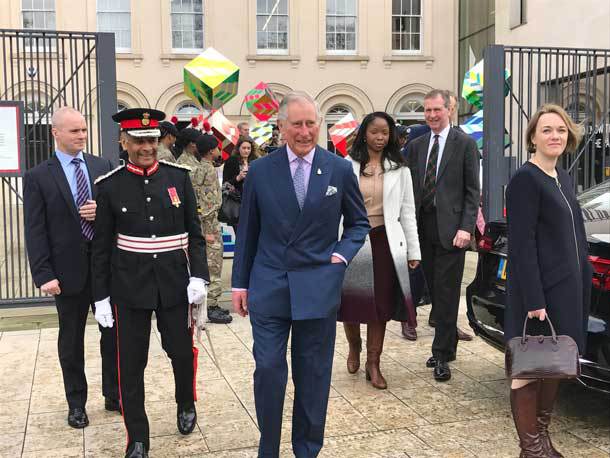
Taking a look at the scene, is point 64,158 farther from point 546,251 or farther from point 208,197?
point 546,251

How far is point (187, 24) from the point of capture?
2270cm

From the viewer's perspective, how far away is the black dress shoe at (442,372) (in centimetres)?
496

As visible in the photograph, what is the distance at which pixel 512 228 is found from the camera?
11.3 feet

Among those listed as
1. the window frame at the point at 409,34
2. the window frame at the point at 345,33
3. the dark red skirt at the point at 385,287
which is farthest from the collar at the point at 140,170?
the window frame at the point at 409,34

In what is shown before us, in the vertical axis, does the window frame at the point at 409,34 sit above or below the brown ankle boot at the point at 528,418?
above

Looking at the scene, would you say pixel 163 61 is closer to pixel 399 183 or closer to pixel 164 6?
pixel 164 6

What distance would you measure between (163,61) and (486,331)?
19541mm

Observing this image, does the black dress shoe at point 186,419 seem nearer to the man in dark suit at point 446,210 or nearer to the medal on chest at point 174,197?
the medal on chest at point 174,197

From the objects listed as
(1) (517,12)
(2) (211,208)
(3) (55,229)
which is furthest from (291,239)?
(1) (517,12)

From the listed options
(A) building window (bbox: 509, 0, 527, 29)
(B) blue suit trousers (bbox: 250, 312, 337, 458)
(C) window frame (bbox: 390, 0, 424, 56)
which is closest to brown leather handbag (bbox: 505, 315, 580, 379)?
(B) blue suit trousers (bbox: 250, 312, 337, 458)

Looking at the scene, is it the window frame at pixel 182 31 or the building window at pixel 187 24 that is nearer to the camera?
the window frame at pixel 182 31

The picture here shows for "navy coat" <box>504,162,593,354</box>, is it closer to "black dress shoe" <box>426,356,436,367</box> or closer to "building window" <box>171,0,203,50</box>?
"black dress shoe" <box>426,356,436,367</box>

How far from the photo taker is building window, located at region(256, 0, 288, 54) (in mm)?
23188

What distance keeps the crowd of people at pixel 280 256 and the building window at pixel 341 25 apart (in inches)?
773
